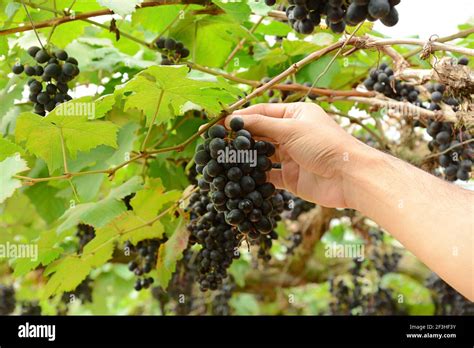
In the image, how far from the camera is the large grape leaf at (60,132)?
1.85 metres

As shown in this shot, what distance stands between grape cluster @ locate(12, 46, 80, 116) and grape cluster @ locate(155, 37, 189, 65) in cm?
41

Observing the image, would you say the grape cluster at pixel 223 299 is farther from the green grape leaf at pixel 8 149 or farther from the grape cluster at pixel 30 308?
the green grape leaf at pixel 8 149

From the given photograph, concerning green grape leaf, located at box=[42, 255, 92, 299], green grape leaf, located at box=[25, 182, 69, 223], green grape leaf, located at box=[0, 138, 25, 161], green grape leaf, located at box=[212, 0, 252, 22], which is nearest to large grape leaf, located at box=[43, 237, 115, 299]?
green grape leaf, located at box=[42, 255, 92, 299]

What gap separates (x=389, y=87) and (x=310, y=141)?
860 mm

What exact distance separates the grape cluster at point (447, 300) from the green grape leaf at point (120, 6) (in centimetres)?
322

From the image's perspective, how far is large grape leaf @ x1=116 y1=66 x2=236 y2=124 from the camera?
5.45 ft

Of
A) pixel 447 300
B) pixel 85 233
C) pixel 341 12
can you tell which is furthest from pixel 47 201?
pixel 447 300

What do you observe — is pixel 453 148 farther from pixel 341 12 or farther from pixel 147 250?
pixel 147 250

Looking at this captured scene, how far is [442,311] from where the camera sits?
14.1ft

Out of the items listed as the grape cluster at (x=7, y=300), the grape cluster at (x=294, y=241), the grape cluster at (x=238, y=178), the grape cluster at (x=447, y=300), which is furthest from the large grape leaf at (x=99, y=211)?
the grape cluster at (x=7, y=300)

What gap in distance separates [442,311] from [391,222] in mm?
2826

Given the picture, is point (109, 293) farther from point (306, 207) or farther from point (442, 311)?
point (442, 311)
